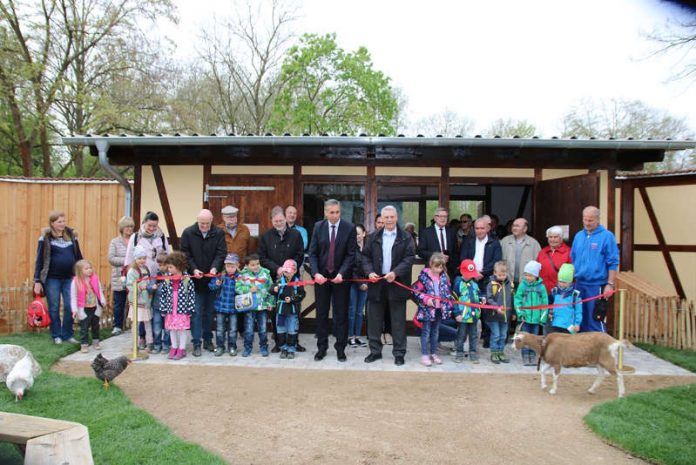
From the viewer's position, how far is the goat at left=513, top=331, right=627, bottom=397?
177 inches

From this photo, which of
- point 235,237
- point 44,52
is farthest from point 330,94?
point 235,237

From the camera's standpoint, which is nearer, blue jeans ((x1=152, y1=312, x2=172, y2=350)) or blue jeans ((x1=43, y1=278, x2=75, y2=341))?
blue jeans ((x1=152, y1=312, x2=172, y2=350))

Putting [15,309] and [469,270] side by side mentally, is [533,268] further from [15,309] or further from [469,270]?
[15,309]

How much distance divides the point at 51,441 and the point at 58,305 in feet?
13.6

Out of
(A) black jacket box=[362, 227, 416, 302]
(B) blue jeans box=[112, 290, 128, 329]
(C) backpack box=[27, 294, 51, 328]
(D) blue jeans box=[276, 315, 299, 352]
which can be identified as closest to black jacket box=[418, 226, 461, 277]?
(A) black jacket box=[362, 227, 416, 302]

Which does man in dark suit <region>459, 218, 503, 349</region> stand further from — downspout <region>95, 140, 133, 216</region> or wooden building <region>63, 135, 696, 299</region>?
downspout <region>95, 140, 133, 216</region>

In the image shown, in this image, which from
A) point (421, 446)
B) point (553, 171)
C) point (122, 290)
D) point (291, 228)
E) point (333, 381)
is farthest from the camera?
point (553, 171)

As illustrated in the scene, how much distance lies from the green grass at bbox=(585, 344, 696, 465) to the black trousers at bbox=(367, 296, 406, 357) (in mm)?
2038

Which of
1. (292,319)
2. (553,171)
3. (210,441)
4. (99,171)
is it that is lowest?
(210,441)

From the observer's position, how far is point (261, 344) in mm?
5832

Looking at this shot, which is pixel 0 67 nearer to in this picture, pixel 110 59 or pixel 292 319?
pixel 110 59

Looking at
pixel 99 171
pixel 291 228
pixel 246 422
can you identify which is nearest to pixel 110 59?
pixel 99 171

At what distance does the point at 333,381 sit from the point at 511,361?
221 cm

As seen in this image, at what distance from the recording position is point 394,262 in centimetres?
552
